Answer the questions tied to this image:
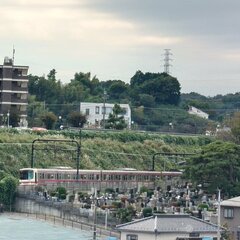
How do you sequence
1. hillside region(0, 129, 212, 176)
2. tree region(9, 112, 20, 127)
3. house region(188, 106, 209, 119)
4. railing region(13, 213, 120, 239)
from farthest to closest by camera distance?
house region(188, 106, 209, 119), tree region(9, 112, 20, 127), hillside region(0, 129, 212, 176), railing region(13, 213, 120, 239)

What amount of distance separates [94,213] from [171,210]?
3.36 metres

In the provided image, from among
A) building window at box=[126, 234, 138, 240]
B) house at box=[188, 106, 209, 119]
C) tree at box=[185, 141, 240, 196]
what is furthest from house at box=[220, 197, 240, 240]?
house at box=[188, 106, 209, 119]

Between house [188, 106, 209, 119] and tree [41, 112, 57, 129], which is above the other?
house [188, 106, 209, 119]

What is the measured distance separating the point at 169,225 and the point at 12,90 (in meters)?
50.5

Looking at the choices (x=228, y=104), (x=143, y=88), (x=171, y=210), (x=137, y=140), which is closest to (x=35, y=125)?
(x=137, y=140)

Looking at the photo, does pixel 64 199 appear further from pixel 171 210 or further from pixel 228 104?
pixel 228 104

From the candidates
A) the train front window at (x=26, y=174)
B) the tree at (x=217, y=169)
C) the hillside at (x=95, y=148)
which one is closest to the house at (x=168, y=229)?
the tree at (x=217, y=169)

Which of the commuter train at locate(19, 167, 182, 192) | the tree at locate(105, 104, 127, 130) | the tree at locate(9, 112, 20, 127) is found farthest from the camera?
the tree at locate(105, 104, 127, 130)

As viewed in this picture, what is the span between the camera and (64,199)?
57219 millimetres

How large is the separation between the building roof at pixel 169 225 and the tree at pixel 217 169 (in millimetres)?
22981

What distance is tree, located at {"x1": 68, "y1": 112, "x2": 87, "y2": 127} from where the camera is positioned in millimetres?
88438

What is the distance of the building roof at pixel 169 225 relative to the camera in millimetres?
34094

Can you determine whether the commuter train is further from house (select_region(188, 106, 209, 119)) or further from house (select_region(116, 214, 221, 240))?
house (select_region(188, 106, 209, 119))

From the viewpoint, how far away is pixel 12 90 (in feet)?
276
